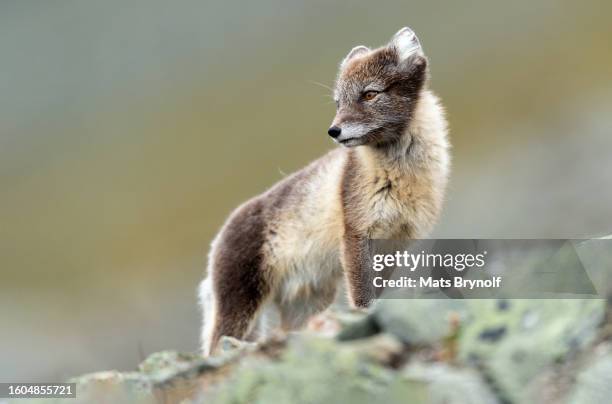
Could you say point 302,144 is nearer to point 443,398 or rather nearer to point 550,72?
point 550,72

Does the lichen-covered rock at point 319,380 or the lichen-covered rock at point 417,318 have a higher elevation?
the lichen-covered rock at point 417,318

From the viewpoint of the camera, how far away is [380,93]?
12.0 metres

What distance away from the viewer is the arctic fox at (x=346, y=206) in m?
11.9

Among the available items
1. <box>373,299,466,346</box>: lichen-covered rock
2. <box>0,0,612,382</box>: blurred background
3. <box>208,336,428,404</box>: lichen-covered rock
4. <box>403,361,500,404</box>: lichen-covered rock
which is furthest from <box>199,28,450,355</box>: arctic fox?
<box>0,0,612,382</box>: blurred background

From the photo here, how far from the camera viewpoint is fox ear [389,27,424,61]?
39.9 feet

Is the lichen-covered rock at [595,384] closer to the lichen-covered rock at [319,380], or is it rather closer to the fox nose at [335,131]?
the lichen-covered rock at [319,380]

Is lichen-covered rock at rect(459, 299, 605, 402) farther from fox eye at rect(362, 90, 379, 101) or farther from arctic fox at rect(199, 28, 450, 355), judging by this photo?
fox eye at rect(362, 90, 379, 101)

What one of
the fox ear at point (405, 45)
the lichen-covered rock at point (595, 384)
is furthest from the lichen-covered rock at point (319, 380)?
the fox ear at point (405, 45)

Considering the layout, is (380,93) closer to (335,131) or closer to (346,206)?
(335,131)

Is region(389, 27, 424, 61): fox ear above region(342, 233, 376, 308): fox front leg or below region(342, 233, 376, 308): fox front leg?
above

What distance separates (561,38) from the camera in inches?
2378

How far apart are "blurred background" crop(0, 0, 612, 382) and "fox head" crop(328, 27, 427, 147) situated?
Answer: 519 inches

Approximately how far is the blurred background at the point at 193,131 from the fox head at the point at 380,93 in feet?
43.2

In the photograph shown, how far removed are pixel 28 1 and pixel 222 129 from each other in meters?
25.6
